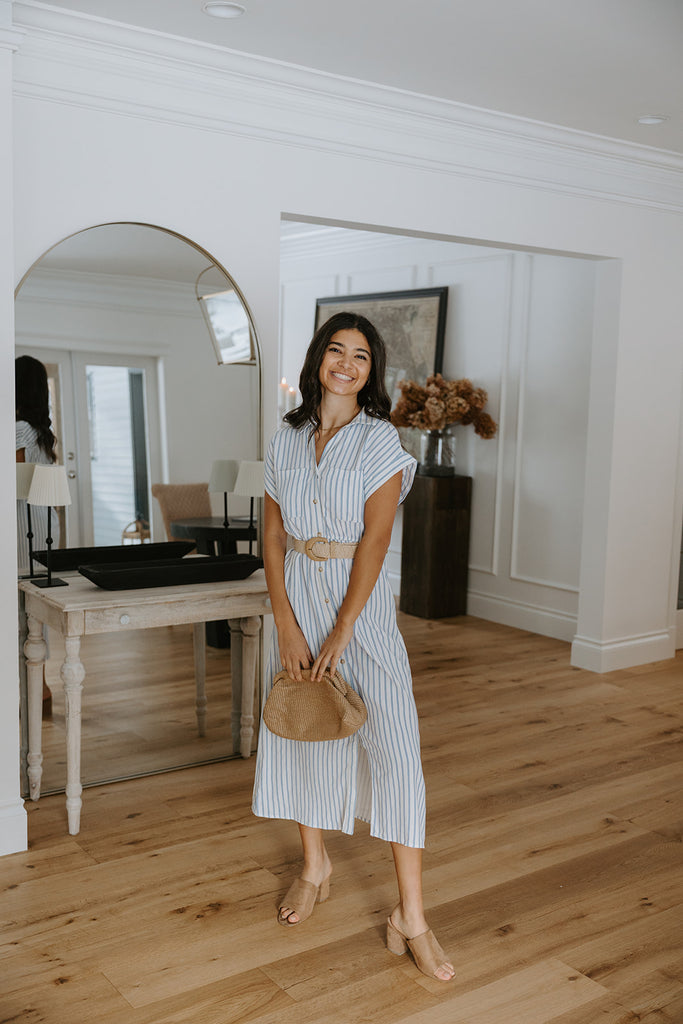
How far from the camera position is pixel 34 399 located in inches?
126

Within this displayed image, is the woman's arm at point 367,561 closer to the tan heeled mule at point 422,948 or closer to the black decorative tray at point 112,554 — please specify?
the tan heeled mule at point 422,948

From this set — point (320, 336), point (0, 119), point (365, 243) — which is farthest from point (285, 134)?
point (365, 243)

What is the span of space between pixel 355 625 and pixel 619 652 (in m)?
3.09

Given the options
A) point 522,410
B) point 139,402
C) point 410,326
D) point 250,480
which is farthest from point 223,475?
point 410,326

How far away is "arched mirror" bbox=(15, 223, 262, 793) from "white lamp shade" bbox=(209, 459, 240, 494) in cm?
2

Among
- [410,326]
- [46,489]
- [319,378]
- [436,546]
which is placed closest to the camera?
[319,378]

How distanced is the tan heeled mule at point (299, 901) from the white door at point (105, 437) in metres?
1.49

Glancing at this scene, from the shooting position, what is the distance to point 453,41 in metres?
3.17

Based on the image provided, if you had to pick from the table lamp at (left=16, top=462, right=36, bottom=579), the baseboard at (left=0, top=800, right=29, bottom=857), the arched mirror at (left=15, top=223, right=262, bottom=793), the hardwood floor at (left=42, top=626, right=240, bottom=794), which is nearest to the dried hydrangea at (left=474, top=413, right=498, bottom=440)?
the arched mirror at (left=15, top=223, right=262, bottom=793)

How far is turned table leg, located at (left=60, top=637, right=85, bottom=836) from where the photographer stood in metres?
2.94

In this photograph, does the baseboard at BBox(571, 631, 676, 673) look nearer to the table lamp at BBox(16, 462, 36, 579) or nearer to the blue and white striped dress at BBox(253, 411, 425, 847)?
the blue and white striped dress at BBox(253, 411, 425, 847)

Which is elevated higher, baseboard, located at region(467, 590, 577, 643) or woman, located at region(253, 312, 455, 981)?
woman, located at region(253, 312, 455, 981)

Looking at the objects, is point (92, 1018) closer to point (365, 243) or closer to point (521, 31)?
point (521, 31)

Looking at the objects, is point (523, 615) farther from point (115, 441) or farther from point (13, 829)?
point (13, 829)
